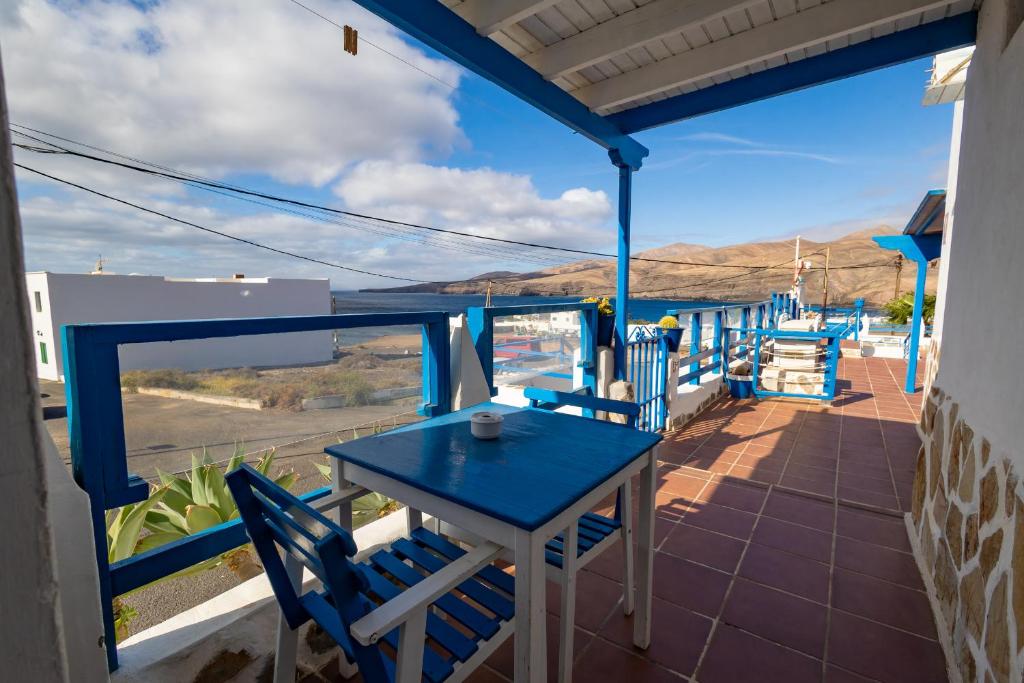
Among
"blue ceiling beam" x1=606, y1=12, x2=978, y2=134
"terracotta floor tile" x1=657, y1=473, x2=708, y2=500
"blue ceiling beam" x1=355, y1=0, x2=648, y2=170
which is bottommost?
"terracotta floor tile" x1=657, y1=473, x2=708, y2=500

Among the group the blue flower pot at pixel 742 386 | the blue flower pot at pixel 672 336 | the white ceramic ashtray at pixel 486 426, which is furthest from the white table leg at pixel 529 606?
the blue flower pot at pixel 742 386

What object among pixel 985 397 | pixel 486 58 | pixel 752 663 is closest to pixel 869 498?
pixel 985 397

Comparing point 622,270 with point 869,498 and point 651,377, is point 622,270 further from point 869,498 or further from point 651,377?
point 869,498

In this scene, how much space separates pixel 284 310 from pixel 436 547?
22.6 metres

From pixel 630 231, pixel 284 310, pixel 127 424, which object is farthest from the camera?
pixel 284 310

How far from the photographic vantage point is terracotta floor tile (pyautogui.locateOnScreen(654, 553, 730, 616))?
2.04 m

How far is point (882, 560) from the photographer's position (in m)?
2.37

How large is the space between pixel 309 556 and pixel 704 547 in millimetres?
2190

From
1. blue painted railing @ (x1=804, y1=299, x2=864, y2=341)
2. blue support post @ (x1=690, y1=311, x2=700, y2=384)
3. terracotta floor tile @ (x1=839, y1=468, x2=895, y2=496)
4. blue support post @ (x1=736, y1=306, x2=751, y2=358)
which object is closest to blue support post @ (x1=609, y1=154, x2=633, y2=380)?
blue support post @ (x1=690, y1=311, x2=700, y2=384)

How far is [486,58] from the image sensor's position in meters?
2.47

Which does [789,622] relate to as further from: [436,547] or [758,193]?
[758,193]

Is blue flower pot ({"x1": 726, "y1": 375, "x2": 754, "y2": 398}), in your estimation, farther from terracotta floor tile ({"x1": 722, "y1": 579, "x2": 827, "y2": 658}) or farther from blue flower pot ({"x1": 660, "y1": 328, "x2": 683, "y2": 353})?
terracotta floor tile ({"x1": 722, "y1": 579, "x2": 827, "y2": 658})

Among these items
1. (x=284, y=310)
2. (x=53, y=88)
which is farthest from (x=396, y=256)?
(x=53, y=88)

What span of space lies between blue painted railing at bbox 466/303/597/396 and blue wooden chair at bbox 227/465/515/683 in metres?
1.34
